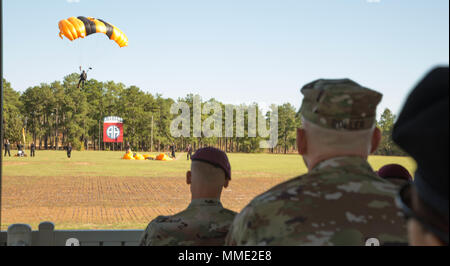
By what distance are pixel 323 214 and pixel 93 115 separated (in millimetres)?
90698

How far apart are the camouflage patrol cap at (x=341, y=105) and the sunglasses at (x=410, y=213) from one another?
76 cm

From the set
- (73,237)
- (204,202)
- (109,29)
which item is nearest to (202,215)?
(204,202)

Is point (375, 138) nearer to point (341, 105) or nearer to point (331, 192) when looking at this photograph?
point (341, 105)

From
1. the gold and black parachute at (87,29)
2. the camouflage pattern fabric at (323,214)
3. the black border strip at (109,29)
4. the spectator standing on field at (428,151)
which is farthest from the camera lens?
the black border strip at (109,29)

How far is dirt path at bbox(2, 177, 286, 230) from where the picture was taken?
10.2m

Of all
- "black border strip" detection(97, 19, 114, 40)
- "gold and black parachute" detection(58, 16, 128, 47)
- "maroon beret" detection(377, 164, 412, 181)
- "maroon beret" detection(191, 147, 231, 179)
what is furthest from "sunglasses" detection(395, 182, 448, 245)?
"black border strip" detection(97, 19, 114, 40)

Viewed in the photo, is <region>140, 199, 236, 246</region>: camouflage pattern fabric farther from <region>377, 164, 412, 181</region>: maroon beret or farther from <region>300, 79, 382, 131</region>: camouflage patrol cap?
<region>377, 164, 412, 181</region>: maroon beret

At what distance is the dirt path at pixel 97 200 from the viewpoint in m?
10.2

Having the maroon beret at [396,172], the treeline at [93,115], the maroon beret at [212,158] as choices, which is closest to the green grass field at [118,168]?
the maroon beret at [396,172]

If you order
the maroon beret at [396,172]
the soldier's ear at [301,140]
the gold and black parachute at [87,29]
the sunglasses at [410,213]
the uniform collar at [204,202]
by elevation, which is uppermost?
the gold and black parachute at [87,29]

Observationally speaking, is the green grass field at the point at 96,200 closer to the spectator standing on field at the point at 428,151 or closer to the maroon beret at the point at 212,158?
the maroon beret at the point at 212,158

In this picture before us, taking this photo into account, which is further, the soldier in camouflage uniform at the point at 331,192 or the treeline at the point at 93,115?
the treeline at the point at 93,115

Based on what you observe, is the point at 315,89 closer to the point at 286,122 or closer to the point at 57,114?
the point at 57,114

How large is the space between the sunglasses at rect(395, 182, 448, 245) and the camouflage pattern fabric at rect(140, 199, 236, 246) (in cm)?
146
